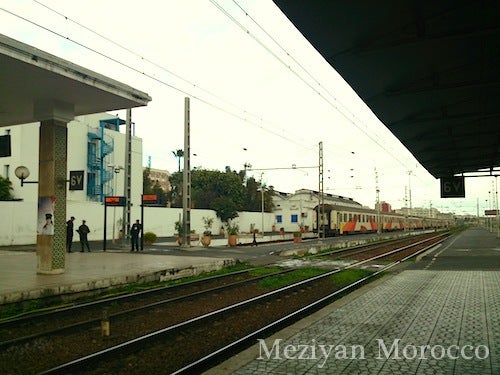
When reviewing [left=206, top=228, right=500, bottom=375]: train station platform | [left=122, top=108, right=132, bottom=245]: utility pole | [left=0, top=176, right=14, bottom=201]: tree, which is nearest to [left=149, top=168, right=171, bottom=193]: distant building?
[left=0, top=176, right=14, bottom=201]: tree

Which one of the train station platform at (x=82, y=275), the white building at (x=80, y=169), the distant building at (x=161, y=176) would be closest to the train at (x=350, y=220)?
the white building at (x=80, y=169)

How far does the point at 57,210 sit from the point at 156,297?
14.6 ft

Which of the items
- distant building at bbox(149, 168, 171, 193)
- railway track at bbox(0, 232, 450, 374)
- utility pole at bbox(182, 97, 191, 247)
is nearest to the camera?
railway track at bbox(0, 232, 450, 374)

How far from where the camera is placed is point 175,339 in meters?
7.07

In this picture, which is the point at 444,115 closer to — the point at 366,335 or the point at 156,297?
the point at 366,335

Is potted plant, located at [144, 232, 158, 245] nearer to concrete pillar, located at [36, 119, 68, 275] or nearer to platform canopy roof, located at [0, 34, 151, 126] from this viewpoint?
platform canopy roof, located at [0, 34, 151, 126]

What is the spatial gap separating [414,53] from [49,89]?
9472 mm

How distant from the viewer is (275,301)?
1049cm

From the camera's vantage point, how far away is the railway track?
5.65 m

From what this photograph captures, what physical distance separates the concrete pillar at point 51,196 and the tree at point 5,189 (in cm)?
2492

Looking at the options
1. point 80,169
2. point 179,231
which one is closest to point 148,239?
point 179,231

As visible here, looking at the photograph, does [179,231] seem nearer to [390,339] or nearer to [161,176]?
[390,339]

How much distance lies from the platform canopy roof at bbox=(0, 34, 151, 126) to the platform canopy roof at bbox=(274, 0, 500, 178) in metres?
6.89

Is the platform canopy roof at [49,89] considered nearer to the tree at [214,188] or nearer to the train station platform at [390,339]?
the train station platform at [390,339]
